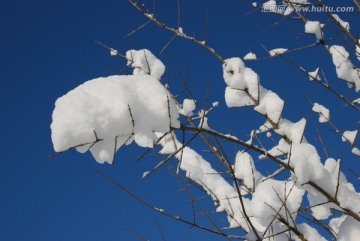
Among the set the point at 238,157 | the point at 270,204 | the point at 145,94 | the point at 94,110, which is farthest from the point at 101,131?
the point at 238,157

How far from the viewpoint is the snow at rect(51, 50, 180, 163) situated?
907mm

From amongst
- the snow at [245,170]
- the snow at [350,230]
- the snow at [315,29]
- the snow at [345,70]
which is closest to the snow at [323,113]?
the snow at [345,70]

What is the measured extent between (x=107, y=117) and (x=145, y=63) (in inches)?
76.9

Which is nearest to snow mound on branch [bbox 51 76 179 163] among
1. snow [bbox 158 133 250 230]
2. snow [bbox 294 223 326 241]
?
snow [bbox 294 223 326 241]

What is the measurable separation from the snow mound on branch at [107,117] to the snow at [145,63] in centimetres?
126

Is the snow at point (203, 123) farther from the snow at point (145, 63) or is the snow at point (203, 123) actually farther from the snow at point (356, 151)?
the snow at point (356, 151)

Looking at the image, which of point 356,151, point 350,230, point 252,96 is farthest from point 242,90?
point 356,151

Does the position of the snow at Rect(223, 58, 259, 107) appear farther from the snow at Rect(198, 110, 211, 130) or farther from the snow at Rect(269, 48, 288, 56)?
the snow at Rect(198, 110, 211, 130)

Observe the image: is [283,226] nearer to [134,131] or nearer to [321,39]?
[134,131]

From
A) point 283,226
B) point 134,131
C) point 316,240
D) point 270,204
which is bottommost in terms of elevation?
point 316,240

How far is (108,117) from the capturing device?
94 centimetres

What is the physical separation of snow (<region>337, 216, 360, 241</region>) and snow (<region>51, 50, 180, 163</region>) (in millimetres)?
735

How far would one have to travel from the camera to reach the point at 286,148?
1.80 m

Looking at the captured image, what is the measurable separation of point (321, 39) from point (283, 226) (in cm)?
125
